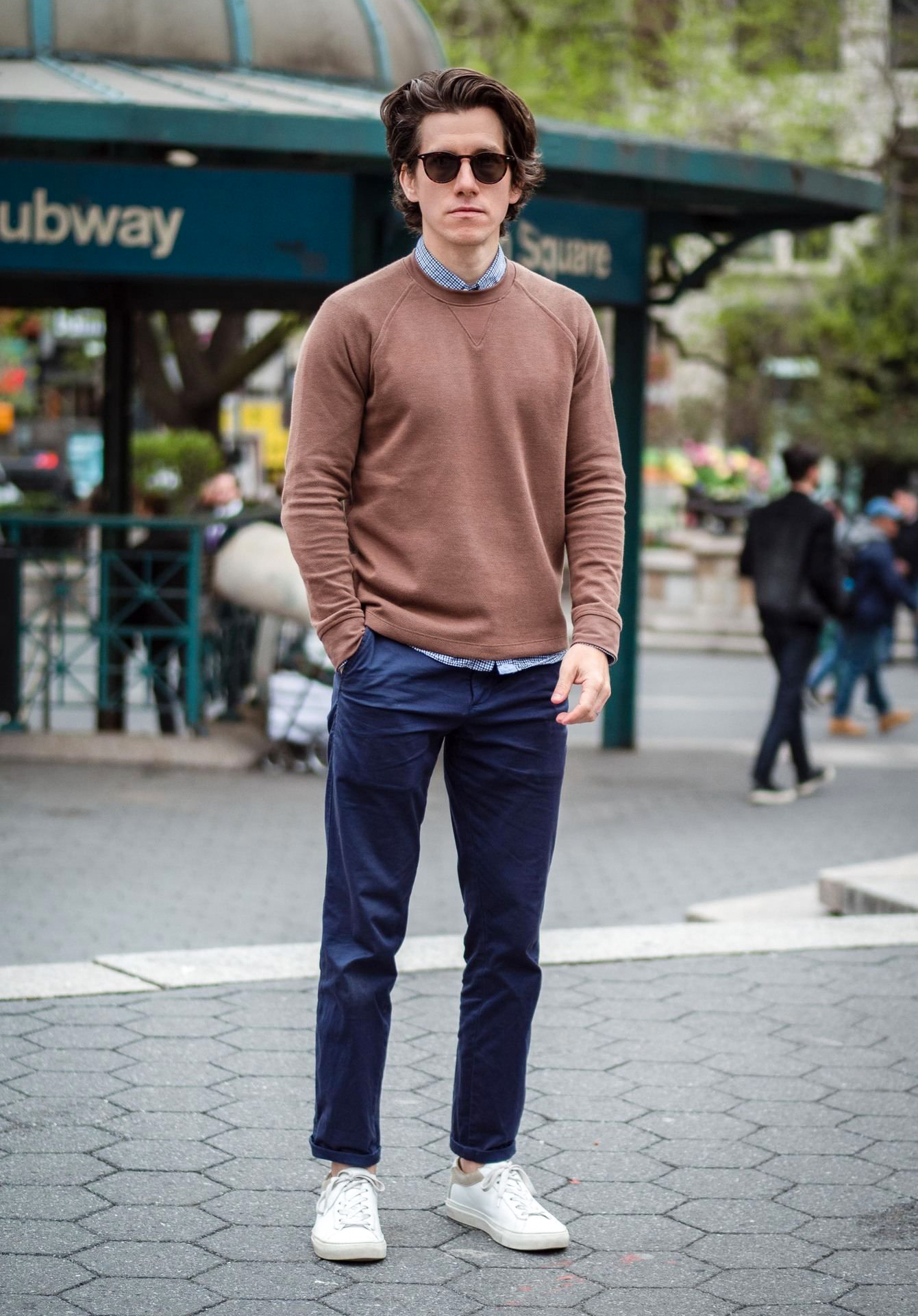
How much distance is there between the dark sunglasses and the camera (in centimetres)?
318

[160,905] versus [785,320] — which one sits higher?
[785,320]

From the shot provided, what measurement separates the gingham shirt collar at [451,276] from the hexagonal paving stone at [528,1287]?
1.71 m

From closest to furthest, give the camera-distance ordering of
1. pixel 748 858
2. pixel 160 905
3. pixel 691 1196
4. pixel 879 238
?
pixel 691 1196 → pixel 160 905 → pixel 748 858 → pixel 879 238

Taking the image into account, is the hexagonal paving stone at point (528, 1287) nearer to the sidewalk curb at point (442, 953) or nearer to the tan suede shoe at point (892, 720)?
the sidewalk curb at point (442, 953)

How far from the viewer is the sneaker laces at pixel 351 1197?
10.6 feet

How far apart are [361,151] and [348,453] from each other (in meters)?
5.58

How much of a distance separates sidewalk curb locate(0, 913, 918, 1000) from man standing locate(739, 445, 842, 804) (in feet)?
12.6

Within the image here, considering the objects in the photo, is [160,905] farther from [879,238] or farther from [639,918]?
[879,238]

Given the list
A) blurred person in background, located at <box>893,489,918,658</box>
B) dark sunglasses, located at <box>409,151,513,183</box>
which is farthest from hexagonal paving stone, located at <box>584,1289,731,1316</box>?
blurred person in background, located at <box>893,489,918,658</box>

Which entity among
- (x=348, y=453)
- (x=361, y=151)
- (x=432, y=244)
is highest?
(x=361, y=151)

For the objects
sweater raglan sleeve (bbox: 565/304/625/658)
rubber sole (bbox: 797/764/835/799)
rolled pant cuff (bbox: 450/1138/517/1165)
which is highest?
sweater raglan sleeve (bbox: 565/304/625/658)

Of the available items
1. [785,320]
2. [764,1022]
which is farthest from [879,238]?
[764,1022]

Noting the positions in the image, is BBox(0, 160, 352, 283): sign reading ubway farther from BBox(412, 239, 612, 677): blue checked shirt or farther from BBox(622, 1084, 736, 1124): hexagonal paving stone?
BBox(412, 239, 612, 677): blue checked shirt

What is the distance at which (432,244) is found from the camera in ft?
10.5
